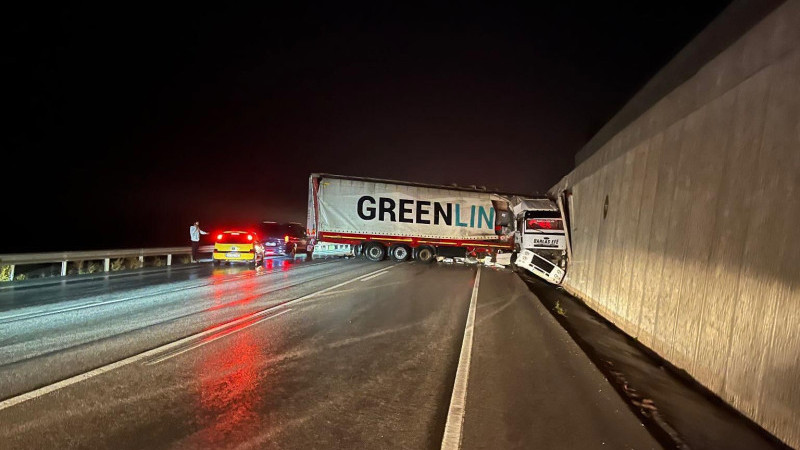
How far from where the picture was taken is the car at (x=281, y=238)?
29.0 metres

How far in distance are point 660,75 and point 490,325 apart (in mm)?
10473

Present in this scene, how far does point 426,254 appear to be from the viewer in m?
27.8

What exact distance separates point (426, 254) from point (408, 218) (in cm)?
223

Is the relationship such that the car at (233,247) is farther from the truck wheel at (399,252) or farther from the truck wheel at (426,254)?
the truck wheel at (426,254)

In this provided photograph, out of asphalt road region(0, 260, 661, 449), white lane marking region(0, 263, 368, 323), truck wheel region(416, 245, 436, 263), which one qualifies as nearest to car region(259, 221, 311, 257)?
truck wheel region(416, 245, 436, 263)

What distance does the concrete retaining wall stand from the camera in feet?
15.5

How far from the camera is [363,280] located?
17031 mm

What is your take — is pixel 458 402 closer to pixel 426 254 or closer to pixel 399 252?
pixel 399 252

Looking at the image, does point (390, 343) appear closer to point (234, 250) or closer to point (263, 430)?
point (263, 430)

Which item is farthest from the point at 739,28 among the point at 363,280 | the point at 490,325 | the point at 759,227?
the point at 363,280

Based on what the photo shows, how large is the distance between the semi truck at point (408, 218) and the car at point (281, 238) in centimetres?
277

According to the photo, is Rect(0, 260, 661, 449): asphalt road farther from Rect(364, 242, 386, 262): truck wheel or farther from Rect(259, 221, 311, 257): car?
Rect(259, 221, 311, 257): car

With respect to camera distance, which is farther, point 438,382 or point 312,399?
point 438,382

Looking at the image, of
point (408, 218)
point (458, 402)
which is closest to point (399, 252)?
point (408, 218)
